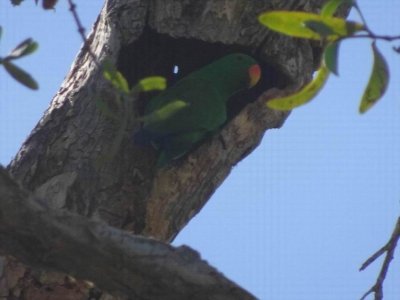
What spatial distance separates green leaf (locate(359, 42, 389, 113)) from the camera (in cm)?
182

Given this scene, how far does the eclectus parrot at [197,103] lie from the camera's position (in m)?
3.39

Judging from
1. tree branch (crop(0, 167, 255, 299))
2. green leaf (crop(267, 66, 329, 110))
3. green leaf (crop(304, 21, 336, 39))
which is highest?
green leaf (crop(304, 21, 336, 39))

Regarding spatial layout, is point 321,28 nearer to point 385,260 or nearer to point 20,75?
point 20,75

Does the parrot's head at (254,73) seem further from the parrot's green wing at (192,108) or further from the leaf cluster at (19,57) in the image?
the leaf cluster at (19,57)

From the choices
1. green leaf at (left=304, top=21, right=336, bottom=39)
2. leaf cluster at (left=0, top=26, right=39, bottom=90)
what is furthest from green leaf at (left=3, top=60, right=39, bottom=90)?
green leaf at (left=304, top=21, right=336, bottom=39)

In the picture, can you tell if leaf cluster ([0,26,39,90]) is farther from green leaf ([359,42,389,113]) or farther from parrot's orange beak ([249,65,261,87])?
parrot's orange beak ([249,65,261,87])

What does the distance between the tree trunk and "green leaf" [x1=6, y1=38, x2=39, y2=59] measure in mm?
1132

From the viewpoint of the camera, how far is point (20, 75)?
188cm

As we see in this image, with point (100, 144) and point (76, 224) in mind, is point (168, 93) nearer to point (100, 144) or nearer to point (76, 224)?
point (100, 144)

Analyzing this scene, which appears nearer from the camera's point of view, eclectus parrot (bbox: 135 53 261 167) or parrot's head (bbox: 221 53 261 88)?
eclectus parrot (bbox: 135 53 261 167)

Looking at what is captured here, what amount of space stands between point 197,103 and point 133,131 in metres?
0.43

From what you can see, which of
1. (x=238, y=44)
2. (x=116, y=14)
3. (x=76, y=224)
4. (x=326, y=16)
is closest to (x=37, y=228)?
(x=76, y=224)

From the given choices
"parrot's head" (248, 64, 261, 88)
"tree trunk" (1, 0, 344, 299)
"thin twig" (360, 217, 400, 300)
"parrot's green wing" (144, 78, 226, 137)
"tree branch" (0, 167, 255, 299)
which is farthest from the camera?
"parrot's head" (248, 64, 261, 88)

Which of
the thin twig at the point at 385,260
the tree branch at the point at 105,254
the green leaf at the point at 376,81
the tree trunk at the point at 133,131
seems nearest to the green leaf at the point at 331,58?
the green leaf at the point at 376,81
